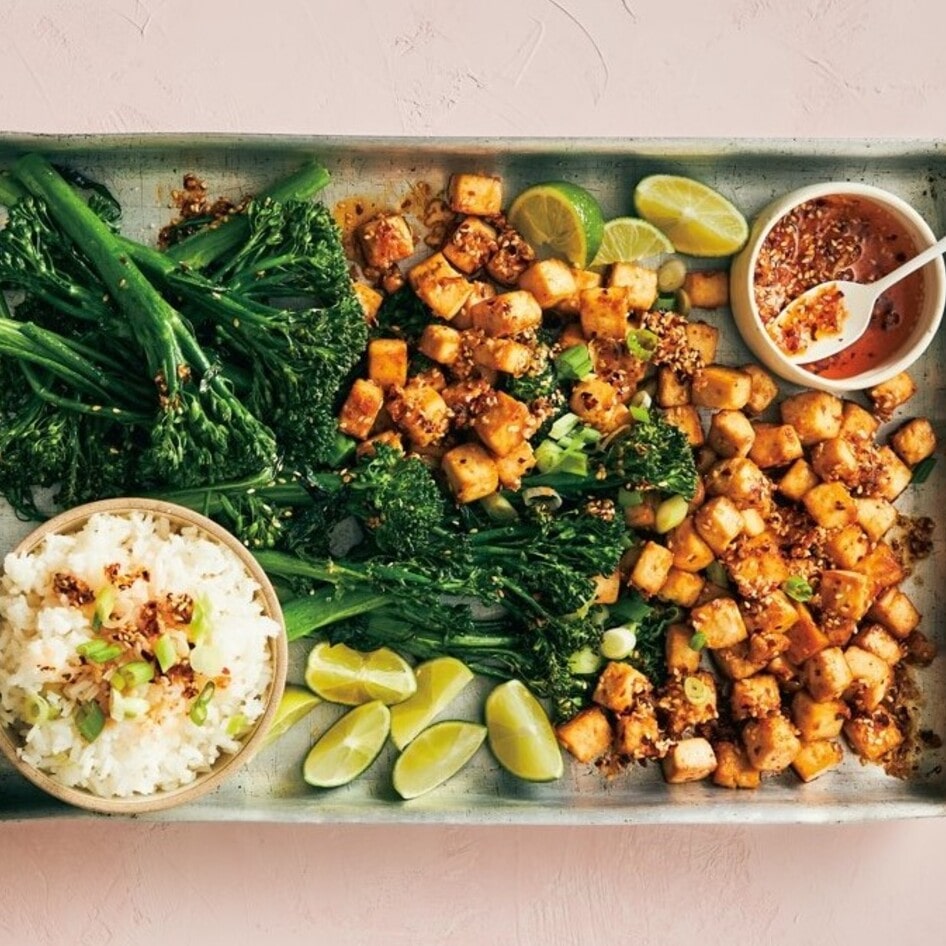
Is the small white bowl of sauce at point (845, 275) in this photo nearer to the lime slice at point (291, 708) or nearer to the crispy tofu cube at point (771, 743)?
the crispy tofu cube at point (771, 743)

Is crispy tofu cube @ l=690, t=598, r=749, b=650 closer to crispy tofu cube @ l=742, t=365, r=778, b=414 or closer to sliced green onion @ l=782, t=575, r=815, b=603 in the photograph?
sliced green onion @ l=782, t=575, r=815, b=603

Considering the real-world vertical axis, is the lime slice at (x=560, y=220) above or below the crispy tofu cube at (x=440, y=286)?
above

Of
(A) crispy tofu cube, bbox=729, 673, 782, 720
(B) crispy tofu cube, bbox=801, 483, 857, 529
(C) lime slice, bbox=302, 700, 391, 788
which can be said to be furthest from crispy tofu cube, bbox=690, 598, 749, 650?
(C) lime slice, bbox=302, 700, 391, 788

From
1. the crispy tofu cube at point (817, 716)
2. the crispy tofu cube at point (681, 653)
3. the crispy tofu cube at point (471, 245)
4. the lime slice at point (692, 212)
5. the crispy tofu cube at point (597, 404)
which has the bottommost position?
the crispy tofu cube at point (817, 716)

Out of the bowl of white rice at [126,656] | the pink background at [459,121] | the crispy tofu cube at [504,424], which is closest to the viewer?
the bowl of white rice at [126,656]

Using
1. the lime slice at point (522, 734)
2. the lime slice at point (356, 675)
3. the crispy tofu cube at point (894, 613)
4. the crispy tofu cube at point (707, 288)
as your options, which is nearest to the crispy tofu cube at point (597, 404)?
the crispy tofu cube at point (707, 288)

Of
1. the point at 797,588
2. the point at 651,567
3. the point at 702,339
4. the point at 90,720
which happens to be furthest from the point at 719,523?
the point at 90,720

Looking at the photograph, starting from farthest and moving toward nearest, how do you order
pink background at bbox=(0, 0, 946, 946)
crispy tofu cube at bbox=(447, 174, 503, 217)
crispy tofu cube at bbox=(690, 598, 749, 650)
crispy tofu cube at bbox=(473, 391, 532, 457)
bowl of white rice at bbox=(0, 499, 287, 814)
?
pink background at bbox=(0, 0, 946, 946) < crispy tofu cube at bbox=(690, 598, 749, 650) < crispy tofu cube at bbox=(447, 174, 503, 217) < crispy tofu cube at bbox=(473, 391, 532, 457) < bowl of white rice at bbox=(0, 499, 287, 814)
